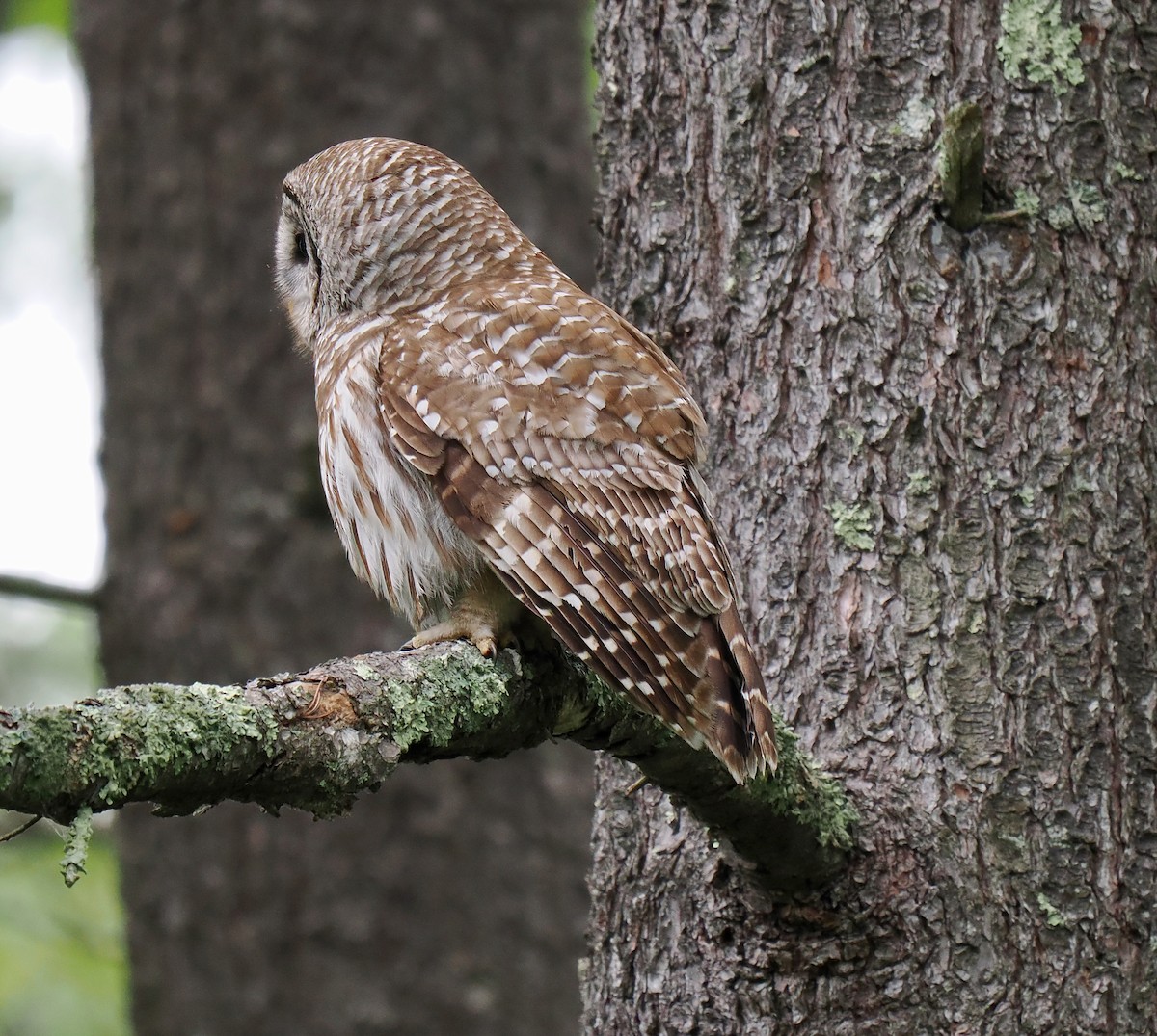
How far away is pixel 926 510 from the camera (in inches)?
126

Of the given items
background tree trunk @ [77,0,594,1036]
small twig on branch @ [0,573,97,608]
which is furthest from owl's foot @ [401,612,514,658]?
background tree trunk @ [77,0,594,1036]

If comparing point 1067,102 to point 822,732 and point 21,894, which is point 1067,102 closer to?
point 822,732

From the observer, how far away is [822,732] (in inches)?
126

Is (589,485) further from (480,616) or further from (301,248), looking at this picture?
(301,248)

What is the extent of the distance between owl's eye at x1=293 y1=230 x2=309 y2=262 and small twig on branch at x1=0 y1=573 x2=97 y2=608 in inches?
58.4

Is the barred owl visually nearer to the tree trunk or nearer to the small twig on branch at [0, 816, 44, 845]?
the tree trunk

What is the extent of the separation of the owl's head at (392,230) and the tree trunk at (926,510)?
1.81 ft

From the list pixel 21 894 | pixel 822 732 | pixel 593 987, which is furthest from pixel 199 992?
pixel 822 732

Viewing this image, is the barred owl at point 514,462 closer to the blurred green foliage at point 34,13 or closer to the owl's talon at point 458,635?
the owl's talon at point 458,635

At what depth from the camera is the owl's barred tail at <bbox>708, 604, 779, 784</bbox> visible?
265cm

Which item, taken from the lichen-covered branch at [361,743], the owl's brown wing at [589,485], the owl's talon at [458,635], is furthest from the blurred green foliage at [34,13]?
the lichen-covered branch at [361,743]

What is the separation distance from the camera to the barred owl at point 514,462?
2.80 metres

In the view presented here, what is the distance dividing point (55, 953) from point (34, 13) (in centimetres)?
674

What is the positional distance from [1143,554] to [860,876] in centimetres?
91
